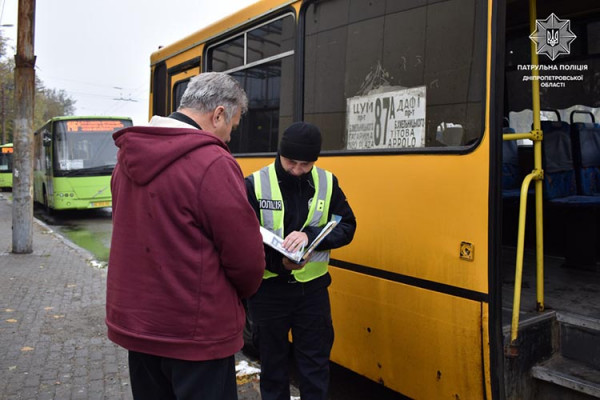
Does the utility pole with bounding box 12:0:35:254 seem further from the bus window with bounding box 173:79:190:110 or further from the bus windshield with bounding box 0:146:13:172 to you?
the bus windshield with bounding box 0:146:13:172

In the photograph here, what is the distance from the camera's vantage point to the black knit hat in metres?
2.76

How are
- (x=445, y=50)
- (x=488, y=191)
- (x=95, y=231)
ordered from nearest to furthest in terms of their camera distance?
(x=488, y=191) → (x=445, y=50) → (x=95, y=231)

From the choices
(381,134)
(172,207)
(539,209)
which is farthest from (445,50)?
(172,207)

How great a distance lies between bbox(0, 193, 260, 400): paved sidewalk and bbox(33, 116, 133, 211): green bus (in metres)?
7.33

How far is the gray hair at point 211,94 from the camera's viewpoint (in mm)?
1973

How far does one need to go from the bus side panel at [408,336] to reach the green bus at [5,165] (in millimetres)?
32080

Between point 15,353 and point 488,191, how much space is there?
410 centimetres

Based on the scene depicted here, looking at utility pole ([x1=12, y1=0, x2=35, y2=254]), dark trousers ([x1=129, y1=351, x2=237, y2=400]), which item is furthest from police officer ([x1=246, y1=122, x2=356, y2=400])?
utility pole ([x1=12, y1=0, x2=35, y2=254])

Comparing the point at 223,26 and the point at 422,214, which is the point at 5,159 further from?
the point at 422,214

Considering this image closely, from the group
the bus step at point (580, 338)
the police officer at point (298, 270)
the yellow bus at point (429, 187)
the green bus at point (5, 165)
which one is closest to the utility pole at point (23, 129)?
the yellow bus at point (429, 187)

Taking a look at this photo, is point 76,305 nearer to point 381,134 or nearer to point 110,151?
point 381,134

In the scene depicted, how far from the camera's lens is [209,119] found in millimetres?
1988

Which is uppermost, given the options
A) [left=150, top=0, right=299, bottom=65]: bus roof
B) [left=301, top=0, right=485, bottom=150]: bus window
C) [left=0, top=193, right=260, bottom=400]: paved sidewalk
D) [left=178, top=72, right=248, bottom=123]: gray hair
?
[left=150, top=0, right=299, bottom=65]: bus roof

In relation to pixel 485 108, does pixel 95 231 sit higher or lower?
lower
